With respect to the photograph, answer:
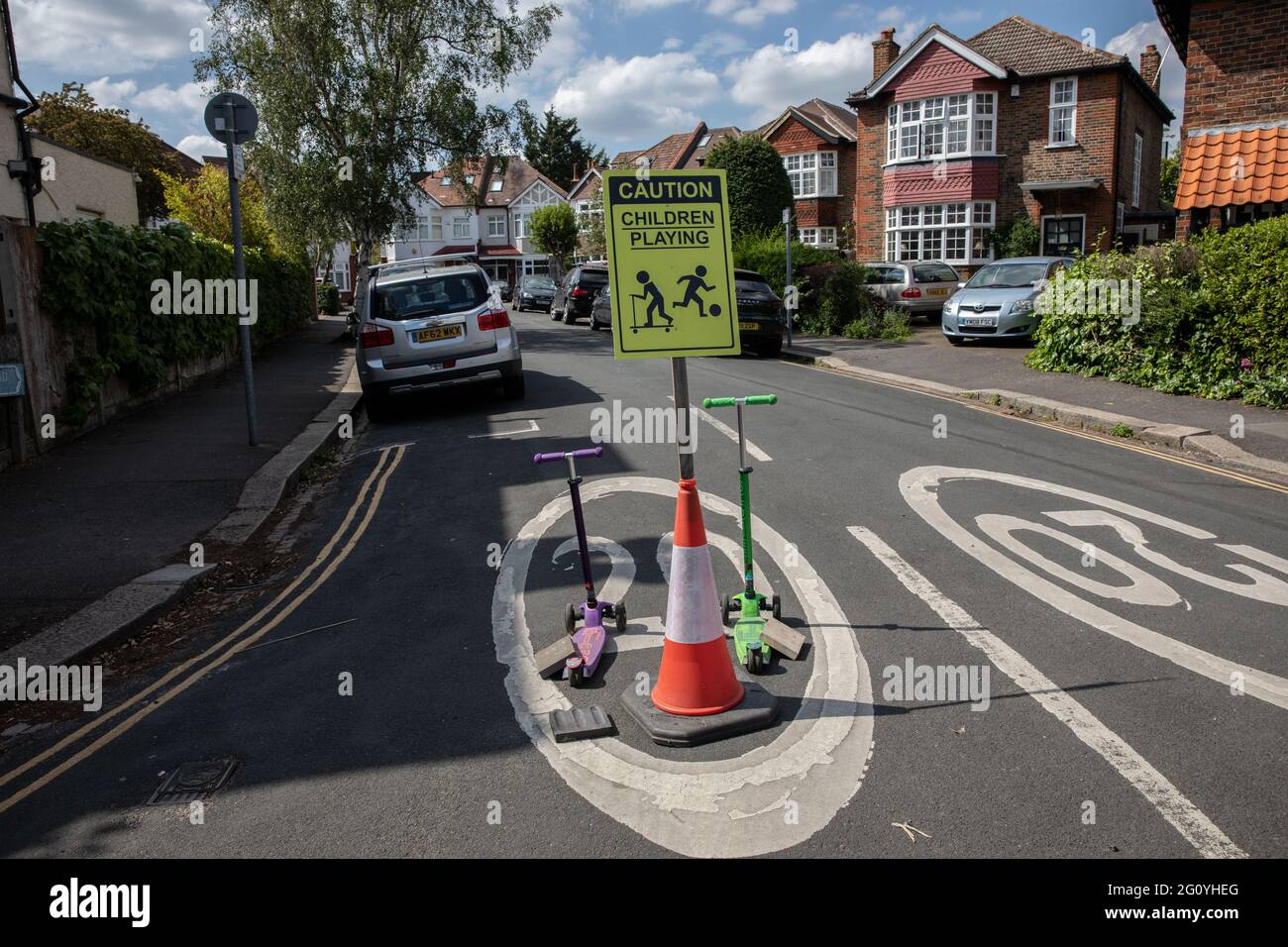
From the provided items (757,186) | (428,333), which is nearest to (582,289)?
(757,186)

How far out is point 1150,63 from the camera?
129 ft

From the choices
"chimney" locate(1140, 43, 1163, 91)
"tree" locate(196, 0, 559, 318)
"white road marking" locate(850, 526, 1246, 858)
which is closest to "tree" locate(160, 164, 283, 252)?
"tree" locate(196, 0, 559, 318)

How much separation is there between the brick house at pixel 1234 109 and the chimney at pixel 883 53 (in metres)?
21.6

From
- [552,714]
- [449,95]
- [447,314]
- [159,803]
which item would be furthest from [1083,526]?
[449,95]

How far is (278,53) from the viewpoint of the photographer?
25.8 m

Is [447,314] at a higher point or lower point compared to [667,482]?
higher

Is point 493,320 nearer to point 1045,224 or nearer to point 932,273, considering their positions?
point 932,273

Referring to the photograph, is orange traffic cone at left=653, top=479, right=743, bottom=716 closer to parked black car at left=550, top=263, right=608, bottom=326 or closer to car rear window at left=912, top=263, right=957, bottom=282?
car rear window at left=912, top=263, right=957, bottom=282

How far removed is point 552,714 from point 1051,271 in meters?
17.4

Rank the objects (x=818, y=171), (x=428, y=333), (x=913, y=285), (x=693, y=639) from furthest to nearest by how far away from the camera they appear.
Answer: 1. (x=818, y=171)
2. (x=913, y=285)
3. (x=428, y=333)
4. (x=693, y=639)

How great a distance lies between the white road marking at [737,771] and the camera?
3.37 m

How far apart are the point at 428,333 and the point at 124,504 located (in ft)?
15.1

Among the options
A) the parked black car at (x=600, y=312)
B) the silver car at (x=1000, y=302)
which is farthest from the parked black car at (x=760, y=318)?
the parked black car at (x=600, y=312)
